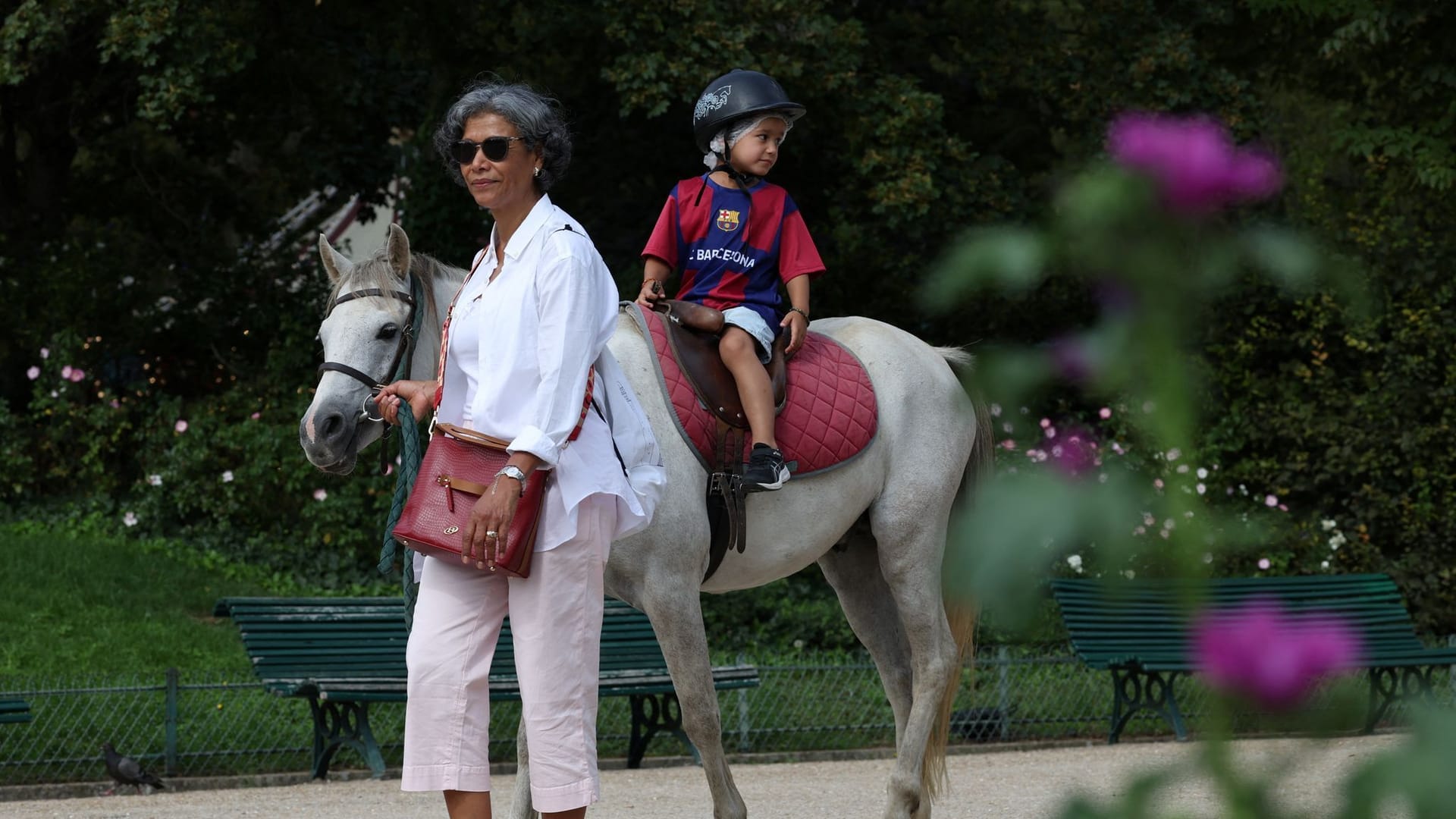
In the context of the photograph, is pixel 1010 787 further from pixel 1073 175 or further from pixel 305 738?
pixel 1073 175

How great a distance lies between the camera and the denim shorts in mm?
5293

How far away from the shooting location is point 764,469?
5160 mm

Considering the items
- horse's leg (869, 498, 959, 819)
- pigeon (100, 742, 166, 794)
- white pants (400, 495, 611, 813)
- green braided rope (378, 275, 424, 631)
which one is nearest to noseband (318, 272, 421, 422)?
green braided rope (378, 275, 424, 631)

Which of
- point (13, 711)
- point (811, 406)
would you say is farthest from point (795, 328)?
point (13, 711)

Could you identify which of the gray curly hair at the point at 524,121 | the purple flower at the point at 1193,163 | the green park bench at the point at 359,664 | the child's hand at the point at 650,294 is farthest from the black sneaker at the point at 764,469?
the purple flower at the point at 1193,163

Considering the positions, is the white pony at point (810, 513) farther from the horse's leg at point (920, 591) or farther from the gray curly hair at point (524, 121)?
the gray curly hair at point (524, 121)

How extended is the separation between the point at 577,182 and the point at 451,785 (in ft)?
37.9

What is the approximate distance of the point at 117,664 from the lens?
9688 millimetres

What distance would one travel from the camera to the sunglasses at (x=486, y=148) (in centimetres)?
360

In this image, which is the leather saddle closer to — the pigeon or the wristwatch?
the wristwatch

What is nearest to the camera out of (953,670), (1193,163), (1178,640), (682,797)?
(1193,163)

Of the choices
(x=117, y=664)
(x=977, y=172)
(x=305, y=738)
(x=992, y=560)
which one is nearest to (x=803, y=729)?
(x=305, y=738)

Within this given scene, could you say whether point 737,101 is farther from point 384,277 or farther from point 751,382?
point 384,277

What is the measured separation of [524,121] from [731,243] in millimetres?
1832
